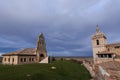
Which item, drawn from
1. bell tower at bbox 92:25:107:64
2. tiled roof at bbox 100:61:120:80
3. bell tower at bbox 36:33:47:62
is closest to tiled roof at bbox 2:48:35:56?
bell tower at bbox 36:33:47:62

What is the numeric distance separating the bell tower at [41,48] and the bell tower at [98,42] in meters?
21.6

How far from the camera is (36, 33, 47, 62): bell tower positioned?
55.9m

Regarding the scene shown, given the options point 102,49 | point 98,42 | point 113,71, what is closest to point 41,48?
point 98,42

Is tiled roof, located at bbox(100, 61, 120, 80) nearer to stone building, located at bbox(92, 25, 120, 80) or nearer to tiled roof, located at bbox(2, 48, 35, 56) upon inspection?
stone building, located at bbox(92, 25, 120, 80)

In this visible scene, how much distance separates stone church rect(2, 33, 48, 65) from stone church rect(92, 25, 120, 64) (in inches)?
773

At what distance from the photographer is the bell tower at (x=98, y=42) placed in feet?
167

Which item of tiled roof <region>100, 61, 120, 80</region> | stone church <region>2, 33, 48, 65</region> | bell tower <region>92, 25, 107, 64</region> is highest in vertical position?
bell tower <region>92, 25, 107, 64</region>

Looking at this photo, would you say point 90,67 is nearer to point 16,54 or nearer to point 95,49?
point 95,49

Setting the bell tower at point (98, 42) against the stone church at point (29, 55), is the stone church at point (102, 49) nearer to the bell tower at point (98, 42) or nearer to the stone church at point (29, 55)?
the bell tower at point (98, 42)

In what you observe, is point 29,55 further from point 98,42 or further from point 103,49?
point 103,49

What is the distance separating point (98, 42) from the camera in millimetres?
52469

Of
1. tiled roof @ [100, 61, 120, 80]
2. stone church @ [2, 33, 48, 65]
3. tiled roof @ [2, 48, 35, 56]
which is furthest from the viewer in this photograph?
tiled roof @ [2, 48, 35, 56]

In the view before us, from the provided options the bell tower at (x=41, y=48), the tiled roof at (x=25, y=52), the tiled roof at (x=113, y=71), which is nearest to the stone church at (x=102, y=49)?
the tiled roof at (x=113, y=71)

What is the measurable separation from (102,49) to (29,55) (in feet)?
93.0
